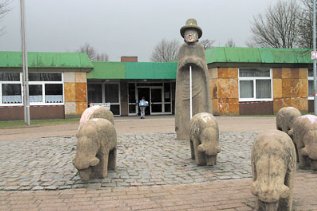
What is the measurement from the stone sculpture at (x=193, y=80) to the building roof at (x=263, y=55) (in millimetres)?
14209

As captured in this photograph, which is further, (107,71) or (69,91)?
(107,71)

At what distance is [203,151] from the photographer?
7824 mm

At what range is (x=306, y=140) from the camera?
746cm

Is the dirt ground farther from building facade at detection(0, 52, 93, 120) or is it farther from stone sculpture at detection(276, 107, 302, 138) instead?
stone sculpture at detection(276, 107, 302, 138)

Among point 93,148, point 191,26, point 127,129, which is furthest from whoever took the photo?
point 127,129

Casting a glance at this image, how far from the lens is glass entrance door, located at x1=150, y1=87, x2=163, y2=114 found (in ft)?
105

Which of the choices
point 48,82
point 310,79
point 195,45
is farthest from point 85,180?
point 310,79

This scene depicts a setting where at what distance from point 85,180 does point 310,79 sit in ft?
82.1

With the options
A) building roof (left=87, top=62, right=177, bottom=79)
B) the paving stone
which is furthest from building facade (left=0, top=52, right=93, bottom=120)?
the paving stone

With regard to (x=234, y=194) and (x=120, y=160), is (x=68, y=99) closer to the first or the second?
(x=120, y=160)

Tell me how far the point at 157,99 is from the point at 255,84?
819 cm

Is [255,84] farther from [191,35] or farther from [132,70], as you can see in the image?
[191,35]

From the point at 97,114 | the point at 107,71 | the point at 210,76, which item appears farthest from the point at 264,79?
the point at 97,114

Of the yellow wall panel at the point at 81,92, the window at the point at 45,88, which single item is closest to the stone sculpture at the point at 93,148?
the yellow wall panel at the point at 81,92
